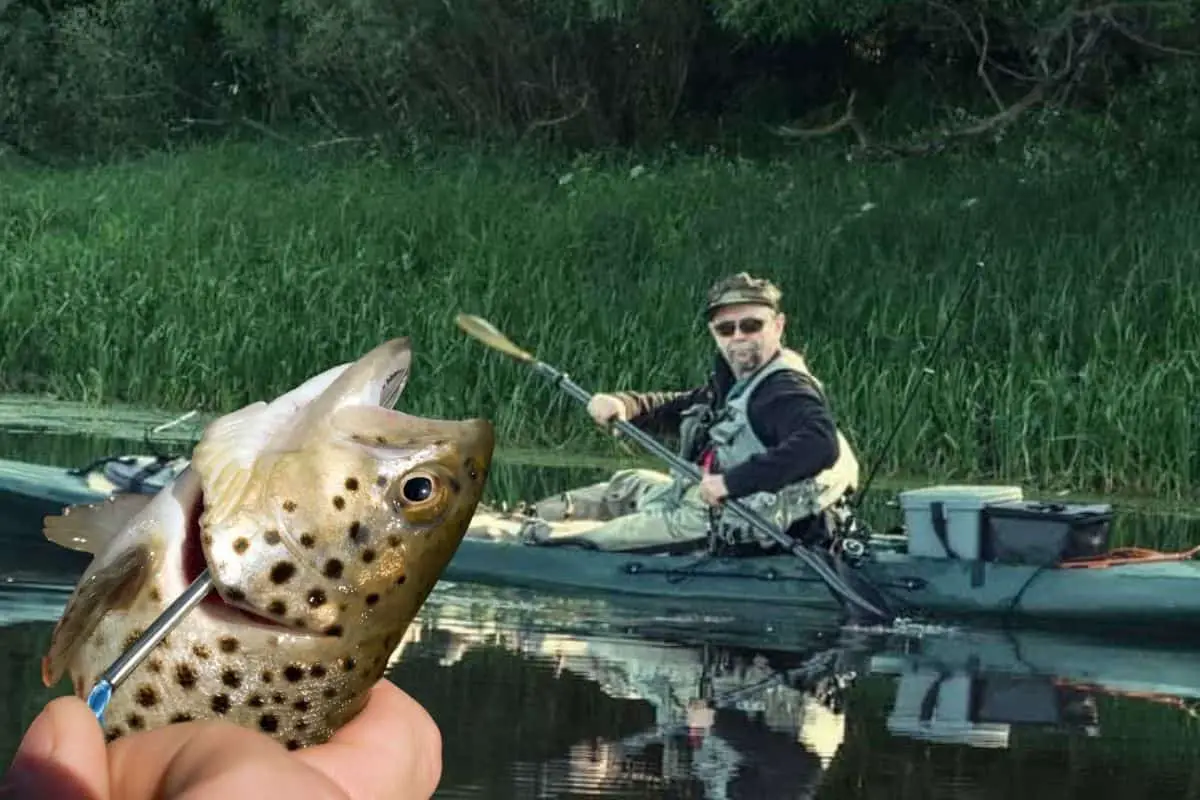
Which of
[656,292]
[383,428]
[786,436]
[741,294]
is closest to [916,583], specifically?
[786,436]

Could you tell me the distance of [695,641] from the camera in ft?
30.3

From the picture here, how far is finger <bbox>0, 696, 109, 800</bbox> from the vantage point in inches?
53.4

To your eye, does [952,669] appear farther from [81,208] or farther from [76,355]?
[81,208]

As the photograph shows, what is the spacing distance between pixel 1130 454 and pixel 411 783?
37.9 ft

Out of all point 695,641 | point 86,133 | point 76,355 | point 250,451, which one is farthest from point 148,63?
point 250,451

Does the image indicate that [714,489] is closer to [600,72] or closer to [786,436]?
[786,436]

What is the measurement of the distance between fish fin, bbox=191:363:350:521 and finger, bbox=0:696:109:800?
11.9 inches

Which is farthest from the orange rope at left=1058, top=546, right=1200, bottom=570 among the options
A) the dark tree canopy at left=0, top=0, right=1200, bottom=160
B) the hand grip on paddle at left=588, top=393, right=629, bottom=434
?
the dark tree canopy at left=0, top=0, right=1200, bottom=160

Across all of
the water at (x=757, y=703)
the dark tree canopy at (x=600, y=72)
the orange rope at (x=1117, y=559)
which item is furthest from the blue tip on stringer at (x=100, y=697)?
the dark tree canopy at (x=600, y=72)

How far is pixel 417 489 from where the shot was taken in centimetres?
173

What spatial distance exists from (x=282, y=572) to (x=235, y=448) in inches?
3.9

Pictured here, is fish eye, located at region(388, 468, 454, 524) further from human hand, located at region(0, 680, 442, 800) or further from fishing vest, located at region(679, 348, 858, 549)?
fishing vest, located at region(679, 348, 858, 549)

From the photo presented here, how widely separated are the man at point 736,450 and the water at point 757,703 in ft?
1.21

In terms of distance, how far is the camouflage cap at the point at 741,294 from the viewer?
9531mm
